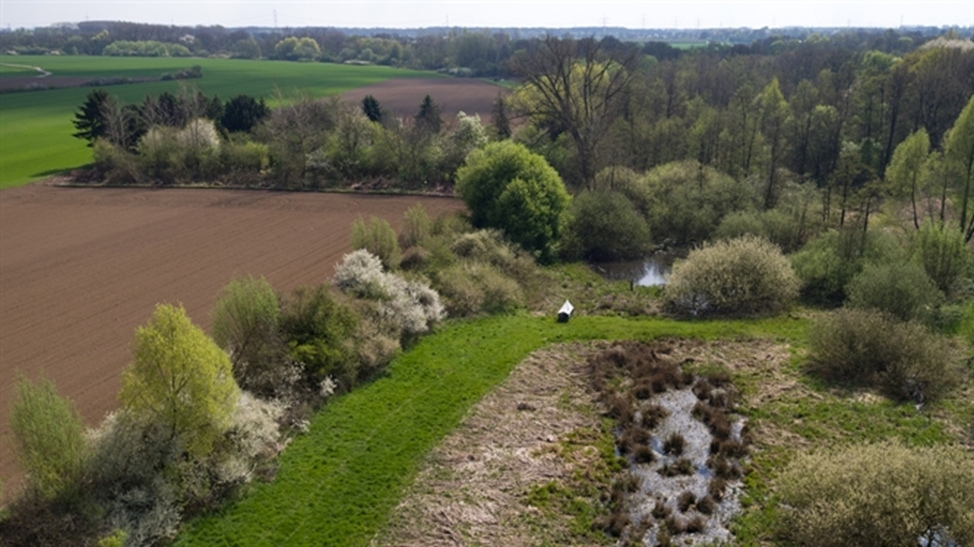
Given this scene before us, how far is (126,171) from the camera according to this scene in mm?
57031

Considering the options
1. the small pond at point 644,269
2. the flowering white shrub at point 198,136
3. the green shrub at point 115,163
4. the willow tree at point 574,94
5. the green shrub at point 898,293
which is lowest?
the small pond at point 644,269

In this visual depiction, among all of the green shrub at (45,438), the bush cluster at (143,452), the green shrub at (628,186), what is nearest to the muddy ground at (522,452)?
the bush cluster at (143,452)

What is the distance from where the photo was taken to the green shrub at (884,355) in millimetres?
23641

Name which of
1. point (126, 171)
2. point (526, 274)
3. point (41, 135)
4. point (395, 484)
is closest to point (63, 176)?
point (126, 171)

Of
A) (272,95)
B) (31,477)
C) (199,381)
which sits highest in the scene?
(272,95)

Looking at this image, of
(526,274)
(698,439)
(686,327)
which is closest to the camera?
(698,439)

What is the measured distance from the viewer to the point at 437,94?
10800 centimetres

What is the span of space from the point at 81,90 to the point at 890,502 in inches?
4858

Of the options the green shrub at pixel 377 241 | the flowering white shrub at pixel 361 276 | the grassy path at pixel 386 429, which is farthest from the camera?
the green shrub at pixel 377 241

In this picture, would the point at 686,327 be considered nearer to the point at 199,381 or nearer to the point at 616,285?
the point at 616,285

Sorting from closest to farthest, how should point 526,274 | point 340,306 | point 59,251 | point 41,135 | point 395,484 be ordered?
point 395,484
point 340,306
point 526,274
point 59,251
point 41,135

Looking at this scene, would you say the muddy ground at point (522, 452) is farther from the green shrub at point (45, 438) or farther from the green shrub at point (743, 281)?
the green shrub at point (45, 438)

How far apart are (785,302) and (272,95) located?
9111 centimetres

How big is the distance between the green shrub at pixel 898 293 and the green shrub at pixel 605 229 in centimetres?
1524
